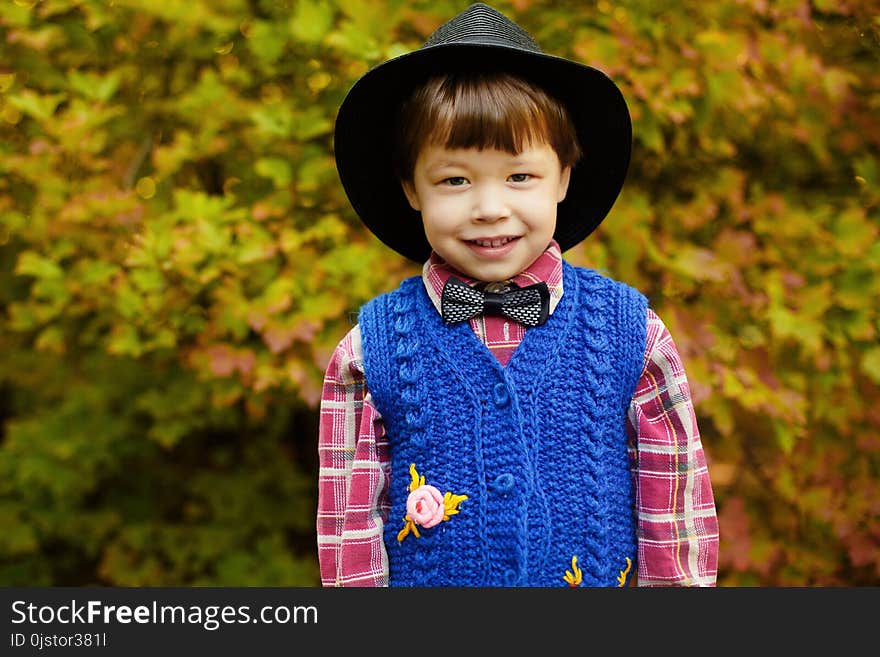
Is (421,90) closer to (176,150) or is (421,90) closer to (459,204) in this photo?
(459,204)

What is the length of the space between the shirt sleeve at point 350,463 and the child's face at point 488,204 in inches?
10.6

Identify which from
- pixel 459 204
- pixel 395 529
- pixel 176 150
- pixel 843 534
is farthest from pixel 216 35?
pixel 843 534

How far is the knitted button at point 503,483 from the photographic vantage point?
1.47 m

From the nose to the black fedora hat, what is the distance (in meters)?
0.23

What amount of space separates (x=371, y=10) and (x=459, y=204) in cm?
108

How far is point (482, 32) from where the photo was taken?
154 centimetres

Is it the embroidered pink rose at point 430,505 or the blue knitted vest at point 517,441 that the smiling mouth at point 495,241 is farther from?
the embroidered pink rose at point 430,505

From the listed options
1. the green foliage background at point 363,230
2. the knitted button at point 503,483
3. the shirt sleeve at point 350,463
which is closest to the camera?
the knitted button at point 503,483

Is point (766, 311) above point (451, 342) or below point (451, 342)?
above

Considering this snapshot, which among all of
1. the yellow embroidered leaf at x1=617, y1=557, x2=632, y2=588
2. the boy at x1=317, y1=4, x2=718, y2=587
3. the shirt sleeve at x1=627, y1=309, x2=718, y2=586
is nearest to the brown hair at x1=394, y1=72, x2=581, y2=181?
the boy at x1=317, y1=4, x2=718, y2=587

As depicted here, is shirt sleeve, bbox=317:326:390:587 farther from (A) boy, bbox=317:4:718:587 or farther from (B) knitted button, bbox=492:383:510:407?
(B) knitted button, bbox=492:383:510:407

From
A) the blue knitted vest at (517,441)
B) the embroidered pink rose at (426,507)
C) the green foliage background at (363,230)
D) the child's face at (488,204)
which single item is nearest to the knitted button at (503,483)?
the blue knitted vest at (517,441)

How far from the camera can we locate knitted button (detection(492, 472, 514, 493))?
147 cm

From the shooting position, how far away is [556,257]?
1642 millimetres
